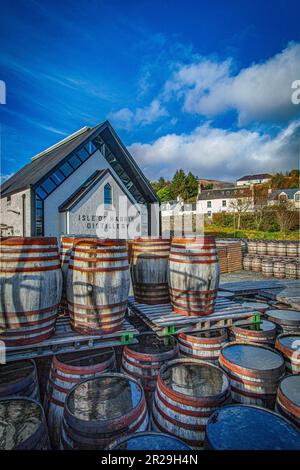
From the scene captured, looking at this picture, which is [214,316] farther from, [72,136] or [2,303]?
[72,136]

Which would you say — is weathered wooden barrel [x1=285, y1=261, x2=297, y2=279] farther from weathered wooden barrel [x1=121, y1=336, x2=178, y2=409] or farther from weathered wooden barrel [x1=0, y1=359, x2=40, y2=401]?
weathered wooden barrel [x1=0, y1=359, x2=40, y2=401]

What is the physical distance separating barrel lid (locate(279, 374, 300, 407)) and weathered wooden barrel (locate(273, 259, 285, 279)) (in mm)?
8858

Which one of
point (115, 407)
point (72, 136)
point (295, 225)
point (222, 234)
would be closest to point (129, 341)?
point (115, 407)

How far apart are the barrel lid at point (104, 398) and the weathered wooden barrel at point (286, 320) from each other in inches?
117

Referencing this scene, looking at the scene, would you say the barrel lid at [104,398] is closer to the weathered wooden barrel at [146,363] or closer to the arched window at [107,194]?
the weathered wooden barrel at [146,363]

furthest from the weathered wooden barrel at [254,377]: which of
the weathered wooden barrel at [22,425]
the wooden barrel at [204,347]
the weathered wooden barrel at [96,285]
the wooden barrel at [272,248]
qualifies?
the wooden barrel at [272,248]

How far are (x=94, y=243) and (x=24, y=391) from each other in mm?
1790

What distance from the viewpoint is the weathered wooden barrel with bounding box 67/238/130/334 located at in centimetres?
309

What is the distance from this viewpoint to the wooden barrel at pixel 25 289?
2.73 metres

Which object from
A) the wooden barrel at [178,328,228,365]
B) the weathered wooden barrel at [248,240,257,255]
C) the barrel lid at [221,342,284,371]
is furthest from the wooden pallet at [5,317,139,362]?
the weathered wooden barrel at [248,240,257,255]

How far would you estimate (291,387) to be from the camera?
2.45 metres

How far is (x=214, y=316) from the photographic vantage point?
3.90 metres

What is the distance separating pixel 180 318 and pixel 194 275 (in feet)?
2.27

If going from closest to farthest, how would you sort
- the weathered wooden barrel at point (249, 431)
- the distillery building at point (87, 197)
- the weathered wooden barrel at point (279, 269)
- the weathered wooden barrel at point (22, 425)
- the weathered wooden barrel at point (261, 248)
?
the weathered wooden barrel at point (249, 431)
the weathered wooden barrel at point (22, 425)
the weathered wooden barrel at point (279, 269)
the weathered wooden barrel at point (261, 248)
the distillery building at point (87, 197)
